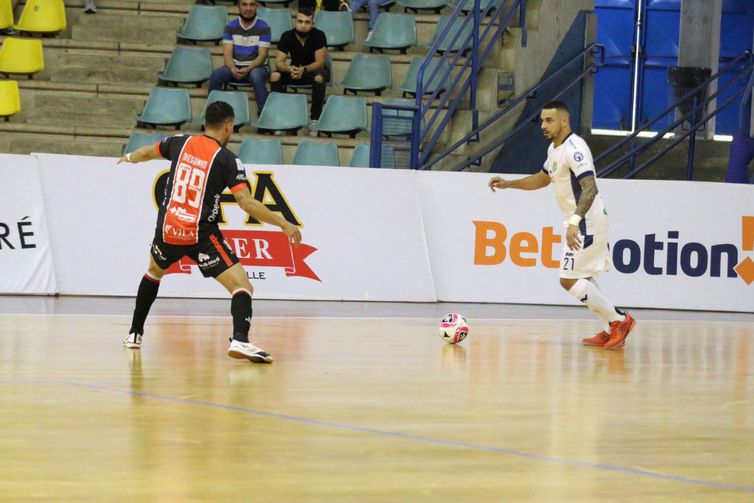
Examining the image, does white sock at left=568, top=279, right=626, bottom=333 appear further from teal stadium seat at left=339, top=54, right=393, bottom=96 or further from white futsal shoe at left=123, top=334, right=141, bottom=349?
teal stadium seat at left=339, top=54, right=393, bottom=96

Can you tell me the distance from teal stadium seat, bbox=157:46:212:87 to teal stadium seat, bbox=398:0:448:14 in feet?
10.5

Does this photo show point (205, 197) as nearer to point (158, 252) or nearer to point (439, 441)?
point (158, 252)

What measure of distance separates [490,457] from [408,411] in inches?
48.9

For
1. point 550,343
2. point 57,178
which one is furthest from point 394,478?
point 57,178

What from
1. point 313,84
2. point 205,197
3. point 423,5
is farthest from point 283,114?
point 205,197

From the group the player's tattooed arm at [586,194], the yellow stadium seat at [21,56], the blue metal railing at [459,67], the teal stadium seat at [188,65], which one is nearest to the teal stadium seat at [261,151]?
the blue metal railing at [459,67]

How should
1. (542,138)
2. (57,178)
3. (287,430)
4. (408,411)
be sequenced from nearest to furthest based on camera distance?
(287,430) < (408,411) < (57,178) < (542,138)

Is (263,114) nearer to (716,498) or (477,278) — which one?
(477,278)

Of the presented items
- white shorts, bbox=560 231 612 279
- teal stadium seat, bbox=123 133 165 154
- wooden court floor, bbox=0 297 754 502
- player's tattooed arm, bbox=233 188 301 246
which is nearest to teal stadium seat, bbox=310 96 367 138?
teal stadium seat, bbox=123 133 165 154

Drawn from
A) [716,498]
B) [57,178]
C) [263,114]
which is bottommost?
[716,498]

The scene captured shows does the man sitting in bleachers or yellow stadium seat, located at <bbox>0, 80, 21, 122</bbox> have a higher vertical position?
the man sitting in bleachers

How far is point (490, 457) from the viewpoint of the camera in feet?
17.1

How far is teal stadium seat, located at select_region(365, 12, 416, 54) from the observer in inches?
744

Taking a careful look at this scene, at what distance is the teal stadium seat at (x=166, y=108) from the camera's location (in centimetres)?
1786
